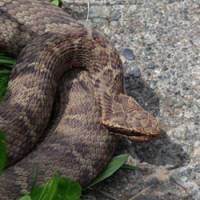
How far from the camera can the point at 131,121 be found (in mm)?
4770

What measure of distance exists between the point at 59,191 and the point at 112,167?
0.89 meters

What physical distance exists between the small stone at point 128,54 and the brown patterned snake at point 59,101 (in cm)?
32

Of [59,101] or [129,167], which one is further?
[59,101]

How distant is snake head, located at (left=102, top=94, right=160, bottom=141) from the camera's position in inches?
185

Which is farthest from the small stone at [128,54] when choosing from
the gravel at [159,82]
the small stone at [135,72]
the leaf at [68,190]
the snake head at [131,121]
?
the leaf at [68,190]

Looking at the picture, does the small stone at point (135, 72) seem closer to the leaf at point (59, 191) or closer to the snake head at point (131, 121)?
the snake head at point (131, 121)

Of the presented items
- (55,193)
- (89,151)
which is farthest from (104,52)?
(55,193)

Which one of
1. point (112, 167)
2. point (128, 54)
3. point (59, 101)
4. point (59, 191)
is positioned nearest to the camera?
point (59, 191)

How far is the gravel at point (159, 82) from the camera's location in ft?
15.1

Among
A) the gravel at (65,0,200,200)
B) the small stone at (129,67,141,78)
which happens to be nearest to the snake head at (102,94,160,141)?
the gravel at (65,0,200,200)

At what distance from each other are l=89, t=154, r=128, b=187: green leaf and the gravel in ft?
0.19

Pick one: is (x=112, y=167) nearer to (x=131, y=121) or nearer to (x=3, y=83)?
(x=131, y=121)

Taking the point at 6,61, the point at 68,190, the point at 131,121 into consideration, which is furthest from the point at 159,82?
the point at 68,190

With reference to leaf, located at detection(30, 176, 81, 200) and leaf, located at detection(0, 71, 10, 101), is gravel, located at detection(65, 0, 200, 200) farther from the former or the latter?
leaf, located at detection(0, 71, 10, 101)
